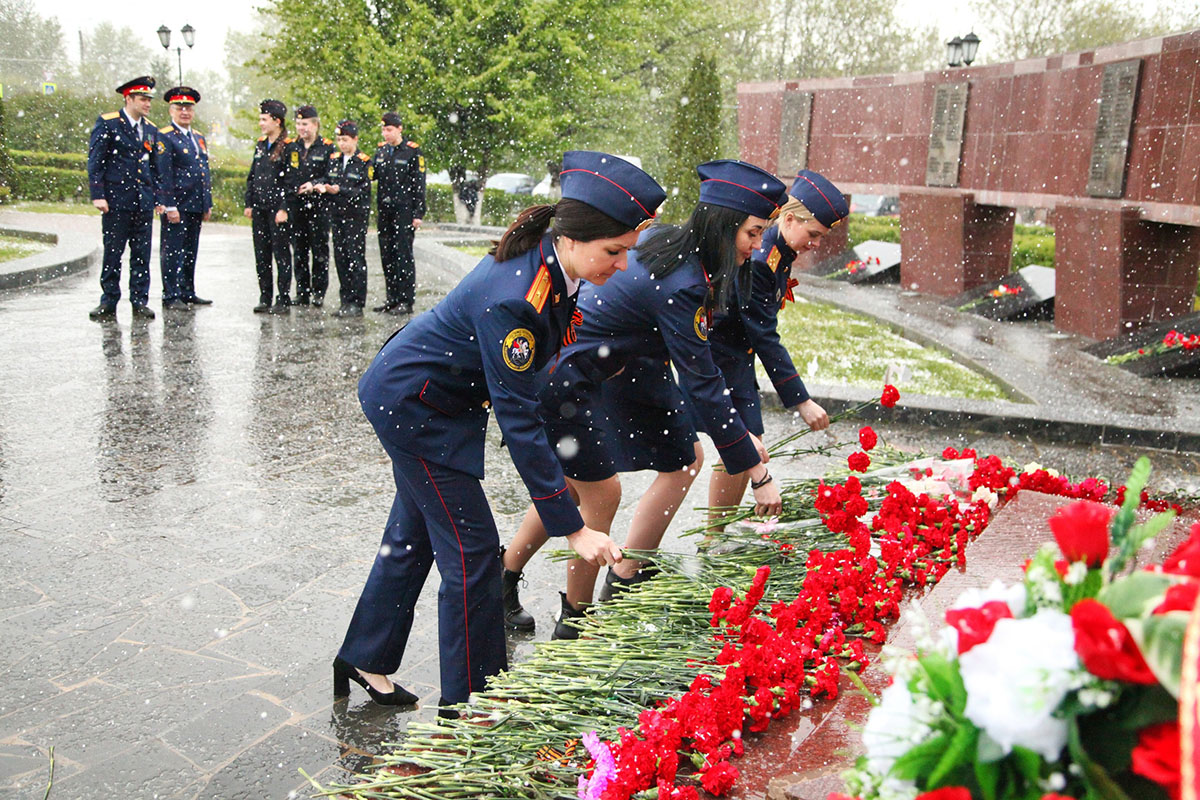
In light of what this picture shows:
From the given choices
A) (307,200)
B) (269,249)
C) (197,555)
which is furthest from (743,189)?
(269,249)

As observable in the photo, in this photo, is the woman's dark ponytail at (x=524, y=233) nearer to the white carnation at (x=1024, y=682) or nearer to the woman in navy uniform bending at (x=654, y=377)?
the woman in navy uniform bending at (x=654, y=377)

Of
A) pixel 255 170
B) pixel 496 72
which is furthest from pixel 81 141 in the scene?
pixel 255 170

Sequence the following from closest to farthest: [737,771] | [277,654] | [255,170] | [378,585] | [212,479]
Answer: [737,771], [378,585], [277,654], [212,479], [255,170]

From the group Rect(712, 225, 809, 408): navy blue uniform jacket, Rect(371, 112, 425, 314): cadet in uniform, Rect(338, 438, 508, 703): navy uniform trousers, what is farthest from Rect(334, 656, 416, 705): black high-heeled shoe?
Rect(371, 112, 425, 314): cadet in uniform

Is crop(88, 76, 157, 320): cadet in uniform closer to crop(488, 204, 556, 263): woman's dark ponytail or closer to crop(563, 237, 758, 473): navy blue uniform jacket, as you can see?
crop(563, 237, 758, 473): navy blue uniform jacket

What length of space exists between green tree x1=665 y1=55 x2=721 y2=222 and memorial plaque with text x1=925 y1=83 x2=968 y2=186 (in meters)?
4.84

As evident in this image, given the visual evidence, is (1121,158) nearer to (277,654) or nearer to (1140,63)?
(1140,63)

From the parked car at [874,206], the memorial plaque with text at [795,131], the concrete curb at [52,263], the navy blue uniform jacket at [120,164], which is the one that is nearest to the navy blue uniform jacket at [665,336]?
the navy blue uniform jacket at [120,164]

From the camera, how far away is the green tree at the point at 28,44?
63.3 m

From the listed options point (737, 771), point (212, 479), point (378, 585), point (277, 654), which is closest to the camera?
point (737, 771)

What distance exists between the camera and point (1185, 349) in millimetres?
9398

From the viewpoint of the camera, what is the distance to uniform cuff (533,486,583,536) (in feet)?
9.37

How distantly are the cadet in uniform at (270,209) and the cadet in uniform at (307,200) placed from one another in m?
0.12

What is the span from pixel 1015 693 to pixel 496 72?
2636 centimetres
